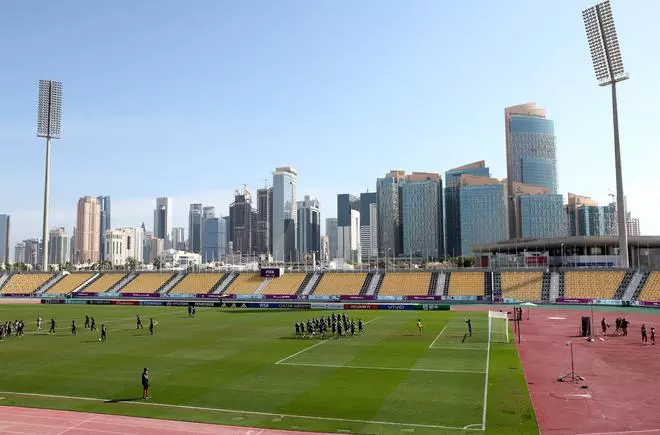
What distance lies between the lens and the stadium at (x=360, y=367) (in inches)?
848

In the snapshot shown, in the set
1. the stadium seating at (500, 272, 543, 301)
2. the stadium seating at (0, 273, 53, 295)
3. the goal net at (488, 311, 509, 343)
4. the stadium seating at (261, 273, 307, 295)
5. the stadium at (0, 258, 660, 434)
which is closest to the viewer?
the stadium at (0, 258, 660, 434)

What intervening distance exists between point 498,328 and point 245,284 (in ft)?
190

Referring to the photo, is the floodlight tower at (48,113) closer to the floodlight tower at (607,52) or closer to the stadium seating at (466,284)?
the stadium seating at (466,284)

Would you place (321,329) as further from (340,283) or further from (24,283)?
(24,283)

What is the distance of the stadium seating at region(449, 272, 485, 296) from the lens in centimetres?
8038

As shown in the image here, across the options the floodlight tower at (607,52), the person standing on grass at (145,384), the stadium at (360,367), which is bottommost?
the stadium at (360,367)

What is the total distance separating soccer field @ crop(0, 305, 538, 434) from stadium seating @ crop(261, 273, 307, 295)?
134 ft

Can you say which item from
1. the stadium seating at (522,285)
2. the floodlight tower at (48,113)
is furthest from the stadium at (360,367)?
the floodlight tower at (48,113)

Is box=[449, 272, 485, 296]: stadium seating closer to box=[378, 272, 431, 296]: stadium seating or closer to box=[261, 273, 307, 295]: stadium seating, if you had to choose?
box=[378, 272, 431, 296]: stadium seating

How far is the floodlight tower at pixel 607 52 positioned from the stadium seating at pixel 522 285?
1422cm

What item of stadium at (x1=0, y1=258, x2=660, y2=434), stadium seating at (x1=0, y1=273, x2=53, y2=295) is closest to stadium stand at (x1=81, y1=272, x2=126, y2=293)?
stadium seating at (x1=0, y1=273, x2=53, y2=295)

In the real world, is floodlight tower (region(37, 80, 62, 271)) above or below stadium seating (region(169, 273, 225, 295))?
above

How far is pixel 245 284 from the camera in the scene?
95375mm

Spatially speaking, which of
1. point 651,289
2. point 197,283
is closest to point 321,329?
point 651,289
